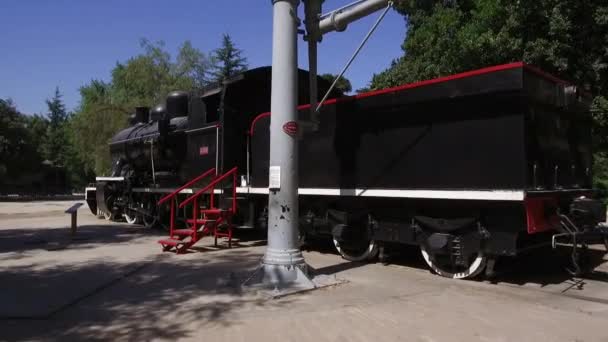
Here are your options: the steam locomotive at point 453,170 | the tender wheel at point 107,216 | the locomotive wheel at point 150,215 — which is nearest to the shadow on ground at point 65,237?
the locomotive wheel at point 150,215

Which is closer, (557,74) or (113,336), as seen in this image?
(113,336)

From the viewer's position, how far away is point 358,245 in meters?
8.08

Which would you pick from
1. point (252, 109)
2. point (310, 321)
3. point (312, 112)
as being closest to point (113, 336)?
point (310, 321)

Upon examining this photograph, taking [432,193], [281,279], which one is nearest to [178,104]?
[281,279]

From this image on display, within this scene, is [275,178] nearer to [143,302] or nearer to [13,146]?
[143,302]

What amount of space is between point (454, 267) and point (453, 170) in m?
1.50

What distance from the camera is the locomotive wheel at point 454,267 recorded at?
651cm

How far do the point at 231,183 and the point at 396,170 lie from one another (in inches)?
166

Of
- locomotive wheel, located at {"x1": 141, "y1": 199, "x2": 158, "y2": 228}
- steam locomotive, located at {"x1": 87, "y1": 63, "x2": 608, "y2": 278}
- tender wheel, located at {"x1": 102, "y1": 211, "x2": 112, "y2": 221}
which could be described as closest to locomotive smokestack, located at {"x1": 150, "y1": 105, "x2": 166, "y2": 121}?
locomotive wheel, located at {"x1": 141, "y1": 199, "x2": 158, "y2": 228}

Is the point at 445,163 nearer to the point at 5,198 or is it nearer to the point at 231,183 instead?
the point at 231,183

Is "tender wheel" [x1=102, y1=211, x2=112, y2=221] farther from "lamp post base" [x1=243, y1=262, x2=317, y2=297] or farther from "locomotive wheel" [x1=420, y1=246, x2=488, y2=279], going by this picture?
"locomotive wheel" [x1=420, y1=246, x2=488, y2=279]

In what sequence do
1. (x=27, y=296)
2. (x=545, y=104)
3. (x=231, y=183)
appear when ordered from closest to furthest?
(x=27, y=296) → (x=545, y=104) → (x=231, y=183)

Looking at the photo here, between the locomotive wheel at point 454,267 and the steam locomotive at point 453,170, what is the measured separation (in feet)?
0.05

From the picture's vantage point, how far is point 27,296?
19.2 ft
